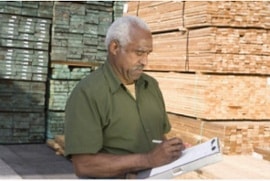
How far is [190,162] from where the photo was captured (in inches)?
90.7

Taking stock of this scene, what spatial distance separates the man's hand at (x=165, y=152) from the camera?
7.52 feet

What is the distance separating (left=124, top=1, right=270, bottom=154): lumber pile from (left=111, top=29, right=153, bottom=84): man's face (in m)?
2.44

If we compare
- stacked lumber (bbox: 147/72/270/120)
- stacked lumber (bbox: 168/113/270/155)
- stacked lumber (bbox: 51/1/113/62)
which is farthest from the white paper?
stacked lumber (bbox: 51/1/113/62)

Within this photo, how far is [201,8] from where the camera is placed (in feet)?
16.7

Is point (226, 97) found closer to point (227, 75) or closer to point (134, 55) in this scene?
point (227, 75)

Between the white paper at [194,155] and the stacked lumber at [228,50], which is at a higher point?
the stacked lumber at [228,50]

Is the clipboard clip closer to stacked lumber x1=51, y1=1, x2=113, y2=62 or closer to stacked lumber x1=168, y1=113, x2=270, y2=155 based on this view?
stacked lumber x1=168, y1=113, x2=270, y2=155

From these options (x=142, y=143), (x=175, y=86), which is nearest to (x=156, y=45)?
(x=175, y=86)

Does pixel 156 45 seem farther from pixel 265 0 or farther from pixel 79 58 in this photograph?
pixel 79 58

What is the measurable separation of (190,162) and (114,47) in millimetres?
675

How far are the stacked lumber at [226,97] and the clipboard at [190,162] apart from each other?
2639 millimetres

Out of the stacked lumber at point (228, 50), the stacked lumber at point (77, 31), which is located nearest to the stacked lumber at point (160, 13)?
the stacked lumber at point (228, 50)

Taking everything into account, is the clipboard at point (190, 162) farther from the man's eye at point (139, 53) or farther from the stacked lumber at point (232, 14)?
the stacked lumber at point (232, 14)

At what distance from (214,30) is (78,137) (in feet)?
9.76
